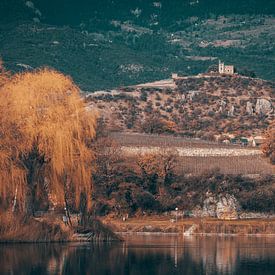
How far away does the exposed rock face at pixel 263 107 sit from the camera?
162m

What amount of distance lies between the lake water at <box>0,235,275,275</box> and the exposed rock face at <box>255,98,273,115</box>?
84.8m

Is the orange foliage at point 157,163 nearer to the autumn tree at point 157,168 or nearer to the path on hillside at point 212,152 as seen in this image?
the autumn tree at point 157,168

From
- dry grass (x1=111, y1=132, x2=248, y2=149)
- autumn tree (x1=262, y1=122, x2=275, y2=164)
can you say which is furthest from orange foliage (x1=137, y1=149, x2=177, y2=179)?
autumn tree (x1=262, y1=122, x2=275, y2=164)

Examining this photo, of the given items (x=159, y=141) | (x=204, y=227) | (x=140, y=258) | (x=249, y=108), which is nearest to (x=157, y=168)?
(x=204, y=227)

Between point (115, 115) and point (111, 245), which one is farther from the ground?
point (115, 115)

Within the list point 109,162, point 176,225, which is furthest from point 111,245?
point 109,162

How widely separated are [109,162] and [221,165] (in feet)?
44.9

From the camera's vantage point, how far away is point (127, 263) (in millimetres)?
63938

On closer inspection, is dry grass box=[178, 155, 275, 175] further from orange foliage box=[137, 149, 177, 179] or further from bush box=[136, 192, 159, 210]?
bush box=[136, 192, 159, 210]

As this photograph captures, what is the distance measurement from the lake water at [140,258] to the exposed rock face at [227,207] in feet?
62.7

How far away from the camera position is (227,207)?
98.9 meters

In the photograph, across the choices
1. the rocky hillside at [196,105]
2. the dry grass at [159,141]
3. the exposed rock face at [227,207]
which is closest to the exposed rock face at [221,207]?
the exposed rock face at [227,207]

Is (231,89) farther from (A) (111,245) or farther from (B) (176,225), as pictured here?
(A) (111,245)

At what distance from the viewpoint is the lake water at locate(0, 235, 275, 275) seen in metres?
60.8
